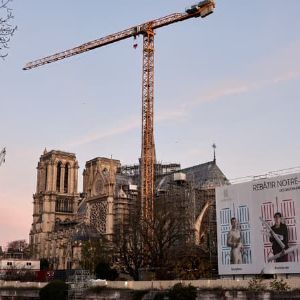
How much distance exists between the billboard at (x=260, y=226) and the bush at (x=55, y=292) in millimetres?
13373

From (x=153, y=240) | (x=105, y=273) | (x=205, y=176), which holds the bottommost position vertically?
(x=105, y=273)

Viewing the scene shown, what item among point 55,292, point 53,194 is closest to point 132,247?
point 55,292

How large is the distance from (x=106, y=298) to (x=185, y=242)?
24799 mm

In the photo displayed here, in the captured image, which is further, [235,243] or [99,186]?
[99,186]

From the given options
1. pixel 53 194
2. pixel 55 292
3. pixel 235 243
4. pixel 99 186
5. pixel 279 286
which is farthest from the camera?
pixel 53 194

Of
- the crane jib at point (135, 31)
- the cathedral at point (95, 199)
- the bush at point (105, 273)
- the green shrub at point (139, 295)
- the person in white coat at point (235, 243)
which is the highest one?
the crane jib at point (135, 31)

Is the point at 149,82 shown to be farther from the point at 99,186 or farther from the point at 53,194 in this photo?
the point at 53,194

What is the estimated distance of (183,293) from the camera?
107 ft

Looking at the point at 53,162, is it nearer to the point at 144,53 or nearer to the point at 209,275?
the point at 144,53

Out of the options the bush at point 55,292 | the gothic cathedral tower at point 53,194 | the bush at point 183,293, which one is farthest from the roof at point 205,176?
the bush at point 183,293

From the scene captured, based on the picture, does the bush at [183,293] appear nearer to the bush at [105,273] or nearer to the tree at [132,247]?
the bush at [105,273]

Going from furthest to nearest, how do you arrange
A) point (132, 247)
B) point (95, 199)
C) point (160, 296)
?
point (95, 199) < point (132, 247) < point (160, 296)

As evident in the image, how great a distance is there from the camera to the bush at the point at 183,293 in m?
32.4

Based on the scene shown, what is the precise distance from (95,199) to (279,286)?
73.8 m
